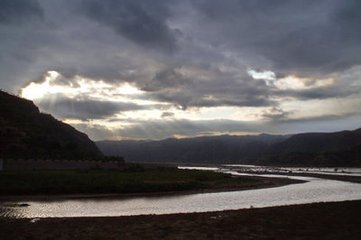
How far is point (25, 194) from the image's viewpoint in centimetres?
4756

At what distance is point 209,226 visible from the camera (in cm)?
2336

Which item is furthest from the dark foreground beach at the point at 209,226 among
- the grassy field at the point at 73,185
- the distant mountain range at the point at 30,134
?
the distant mountain range at the point at 30,134

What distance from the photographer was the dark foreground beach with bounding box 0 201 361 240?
20.6m

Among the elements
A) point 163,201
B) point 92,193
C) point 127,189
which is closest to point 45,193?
point 92,193

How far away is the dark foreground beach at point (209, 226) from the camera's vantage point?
20.6 metres

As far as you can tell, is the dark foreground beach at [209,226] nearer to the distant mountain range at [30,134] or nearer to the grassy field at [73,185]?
the grassy field at [73,185]

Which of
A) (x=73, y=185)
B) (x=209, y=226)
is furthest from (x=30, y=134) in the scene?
(x=209, y=226)

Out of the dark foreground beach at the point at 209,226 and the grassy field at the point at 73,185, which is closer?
the dark foreground beach at the point at 209,226

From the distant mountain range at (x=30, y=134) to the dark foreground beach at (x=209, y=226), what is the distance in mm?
54577

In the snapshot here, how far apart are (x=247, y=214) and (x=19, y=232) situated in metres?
13.3

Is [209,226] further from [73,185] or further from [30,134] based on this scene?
[30,134]

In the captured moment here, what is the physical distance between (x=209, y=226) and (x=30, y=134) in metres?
83.0

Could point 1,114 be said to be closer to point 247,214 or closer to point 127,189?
point 127,189

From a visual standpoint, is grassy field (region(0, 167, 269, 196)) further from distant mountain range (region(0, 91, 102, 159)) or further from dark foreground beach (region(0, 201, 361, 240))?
distant mountain range (region(0, 91, 102, 159))
